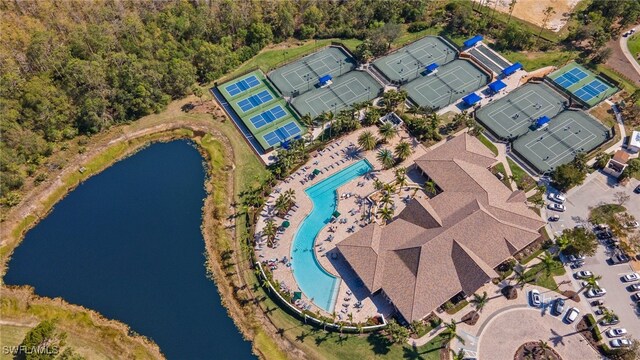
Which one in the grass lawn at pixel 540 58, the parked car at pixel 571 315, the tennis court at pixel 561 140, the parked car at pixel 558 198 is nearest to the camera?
the parked car at pixel 571 315

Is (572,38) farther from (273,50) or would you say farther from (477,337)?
(477,337)

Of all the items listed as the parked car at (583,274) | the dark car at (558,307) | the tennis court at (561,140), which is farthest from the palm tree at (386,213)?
the parked car at (583,274)

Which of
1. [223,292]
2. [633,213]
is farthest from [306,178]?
[633,213]

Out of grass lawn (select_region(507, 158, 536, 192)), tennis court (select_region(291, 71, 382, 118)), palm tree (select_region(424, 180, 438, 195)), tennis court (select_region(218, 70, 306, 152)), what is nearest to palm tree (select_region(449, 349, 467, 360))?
palm tree (select_region(424, 180, 438, 195))

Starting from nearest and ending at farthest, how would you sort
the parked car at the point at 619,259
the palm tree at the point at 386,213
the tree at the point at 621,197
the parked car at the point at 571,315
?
the parked car at the point at 571,315
the parked car at the point at 619,259
the palm tree at the point at 386,213
the tree at the point at 621,197

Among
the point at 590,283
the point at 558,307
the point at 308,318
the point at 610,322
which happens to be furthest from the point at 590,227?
the point at 308,318

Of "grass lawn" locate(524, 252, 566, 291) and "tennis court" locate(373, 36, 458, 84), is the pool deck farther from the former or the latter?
"grass lawn" locate(524, 252, 566, 291)

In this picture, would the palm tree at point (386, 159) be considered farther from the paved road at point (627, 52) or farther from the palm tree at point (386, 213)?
the paved road at point (627, 52)
